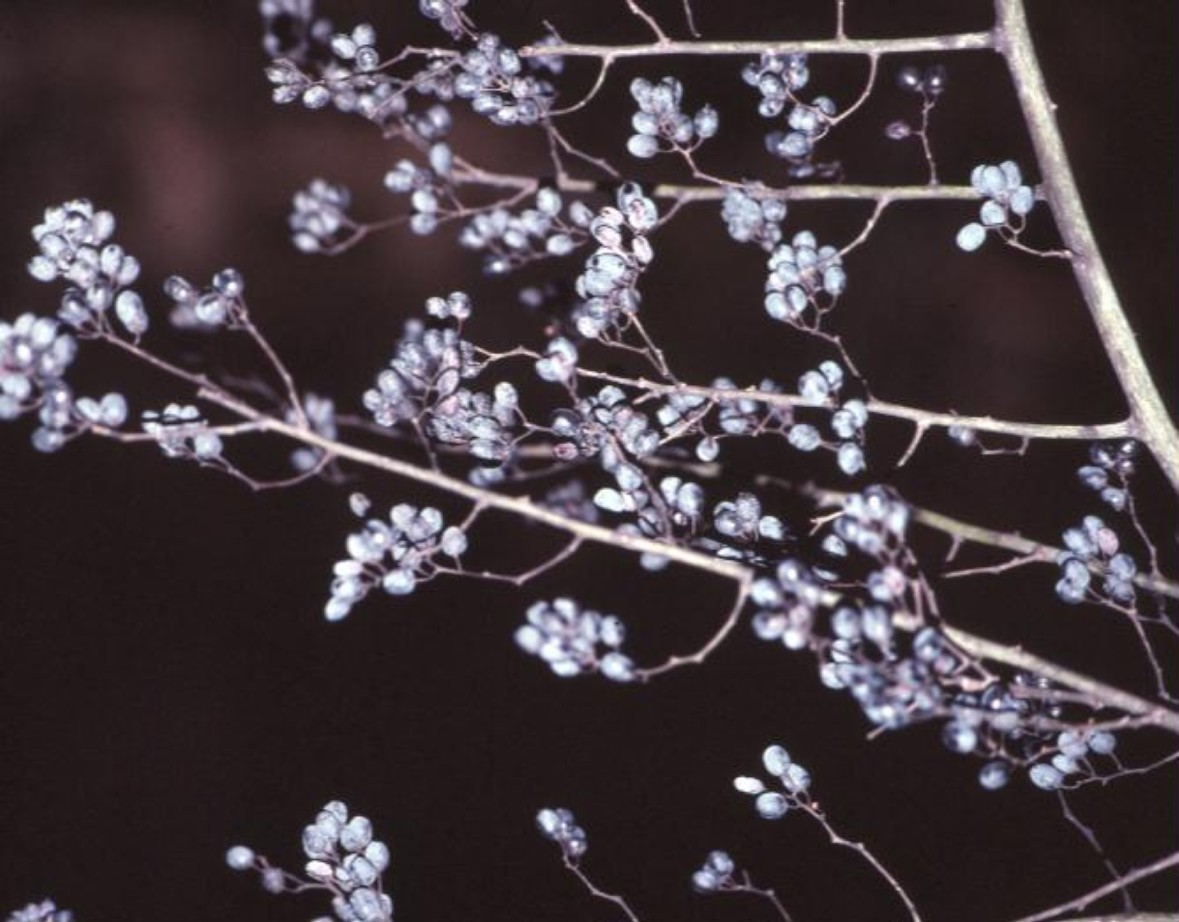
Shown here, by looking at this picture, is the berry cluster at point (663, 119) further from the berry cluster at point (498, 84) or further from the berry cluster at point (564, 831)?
the berry cluster at point (564, 831)

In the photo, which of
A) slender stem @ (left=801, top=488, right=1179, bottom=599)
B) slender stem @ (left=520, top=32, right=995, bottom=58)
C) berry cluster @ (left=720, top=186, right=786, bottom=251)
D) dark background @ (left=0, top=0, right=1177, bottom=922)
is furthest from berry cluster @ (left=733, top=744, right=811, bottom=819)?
dark background @ (left=0, top=0, right=1177, bottom=922)

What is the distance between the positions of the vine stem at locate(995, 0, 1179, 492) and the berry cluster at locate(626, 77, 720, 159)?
16.0 inches

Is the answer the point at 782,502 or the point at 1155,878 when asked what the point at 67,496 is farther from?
the point at 1155,878

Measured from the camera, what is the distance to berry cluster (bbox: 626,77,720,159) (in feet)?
5.36

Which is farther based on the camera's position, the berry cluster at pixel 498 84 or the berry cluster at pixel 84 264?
the berry cluster at pixel 498 84

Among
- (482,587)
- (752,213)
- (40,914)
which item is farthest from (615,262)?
(482,587)

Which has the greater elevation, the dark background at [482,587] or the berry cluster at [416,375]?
the berry cluster at [416,375]

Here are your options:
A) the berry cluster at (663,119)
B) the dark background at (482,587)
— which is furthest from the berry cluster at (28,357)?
the dark background at (482,587)

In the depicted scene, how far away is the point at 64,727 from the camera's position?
3.77 metres

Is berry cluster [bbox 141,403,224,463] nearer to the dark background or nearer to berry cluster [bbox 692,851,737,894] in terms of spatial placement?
berry cluster [bbox 692,851,737,894]

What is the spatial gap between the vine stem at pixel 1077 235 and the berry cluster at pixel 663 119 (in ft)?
1.34

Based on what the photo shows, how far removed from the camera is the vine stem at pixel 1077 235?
5.00 feet

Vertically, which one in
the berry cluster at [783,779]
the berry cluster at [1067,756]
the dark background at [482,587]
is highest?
the berry cluster at [1067,756]

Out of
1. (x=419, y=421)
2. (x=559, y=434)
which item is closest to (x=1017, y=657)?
(x=559, y=434)
